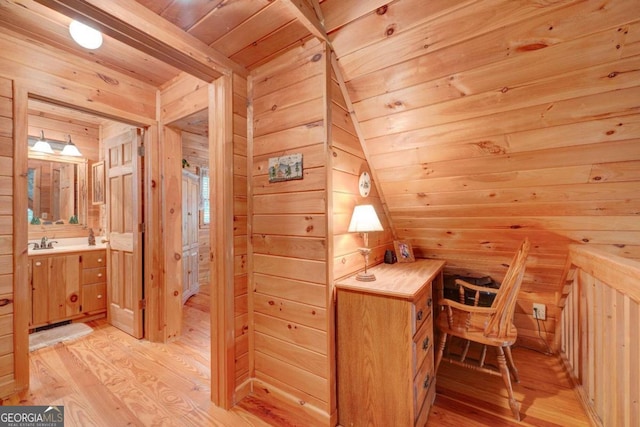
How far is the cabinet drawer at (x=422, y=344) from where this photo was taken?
1326mm

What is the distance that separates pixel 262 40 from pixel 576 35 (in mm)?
1522

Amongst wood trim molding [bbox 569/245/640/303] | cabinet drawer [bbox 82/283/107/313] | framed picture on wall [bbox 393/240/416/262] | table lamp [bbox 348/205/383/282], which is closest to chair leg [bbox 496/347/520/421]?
wood trim molding [bbox 569/245/640/303]

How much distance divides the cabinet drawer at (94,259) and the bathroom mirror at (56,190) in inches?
29.0

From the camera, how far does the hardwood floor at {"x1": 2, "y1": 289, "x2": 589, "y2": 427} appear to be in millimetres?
1500

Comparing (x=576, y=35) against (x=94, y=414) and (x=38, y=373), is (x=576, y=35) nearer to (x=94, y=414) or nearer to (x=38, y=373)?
(x=94, y=414)

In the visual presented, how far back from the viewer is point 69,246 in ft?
9.98

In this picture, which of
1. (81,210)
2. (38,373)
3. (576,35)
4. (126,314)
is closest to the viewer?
(576,35)

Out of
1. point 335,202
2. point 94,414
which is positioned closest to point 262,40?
point 335,202

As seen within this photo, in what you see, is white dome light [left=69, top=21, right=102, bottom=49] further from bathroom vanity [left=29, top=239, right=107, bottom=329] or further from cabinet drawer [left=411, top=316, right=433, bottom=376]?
cabinet drawer [left=411, top=316, right=433, bottom=376]

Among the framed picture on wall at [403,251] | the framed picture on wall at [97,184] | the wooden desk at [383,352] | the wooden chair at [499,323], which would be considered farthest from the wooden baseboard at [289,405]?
the framed picture on wall at [97,184]

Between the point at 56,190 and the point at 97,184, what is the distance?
43 cm

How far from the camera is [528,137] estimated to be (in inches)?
56.3

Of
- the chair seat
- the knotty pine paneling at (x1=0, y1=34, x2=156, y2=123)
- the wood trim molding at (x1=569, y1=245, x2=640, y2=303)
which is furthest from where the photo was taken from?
the knotty pine paneling at (x1=0, y1=34, x2=156, y2=123)

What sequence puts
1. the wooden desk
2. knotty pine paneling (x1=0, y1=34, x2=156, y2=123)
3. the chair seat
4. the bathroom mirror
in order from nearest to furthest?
the wooden desk < the chair seat < knotty pine paneling (x1=0, y1=34, x2=156, y2=123) < the bathroom mirror
